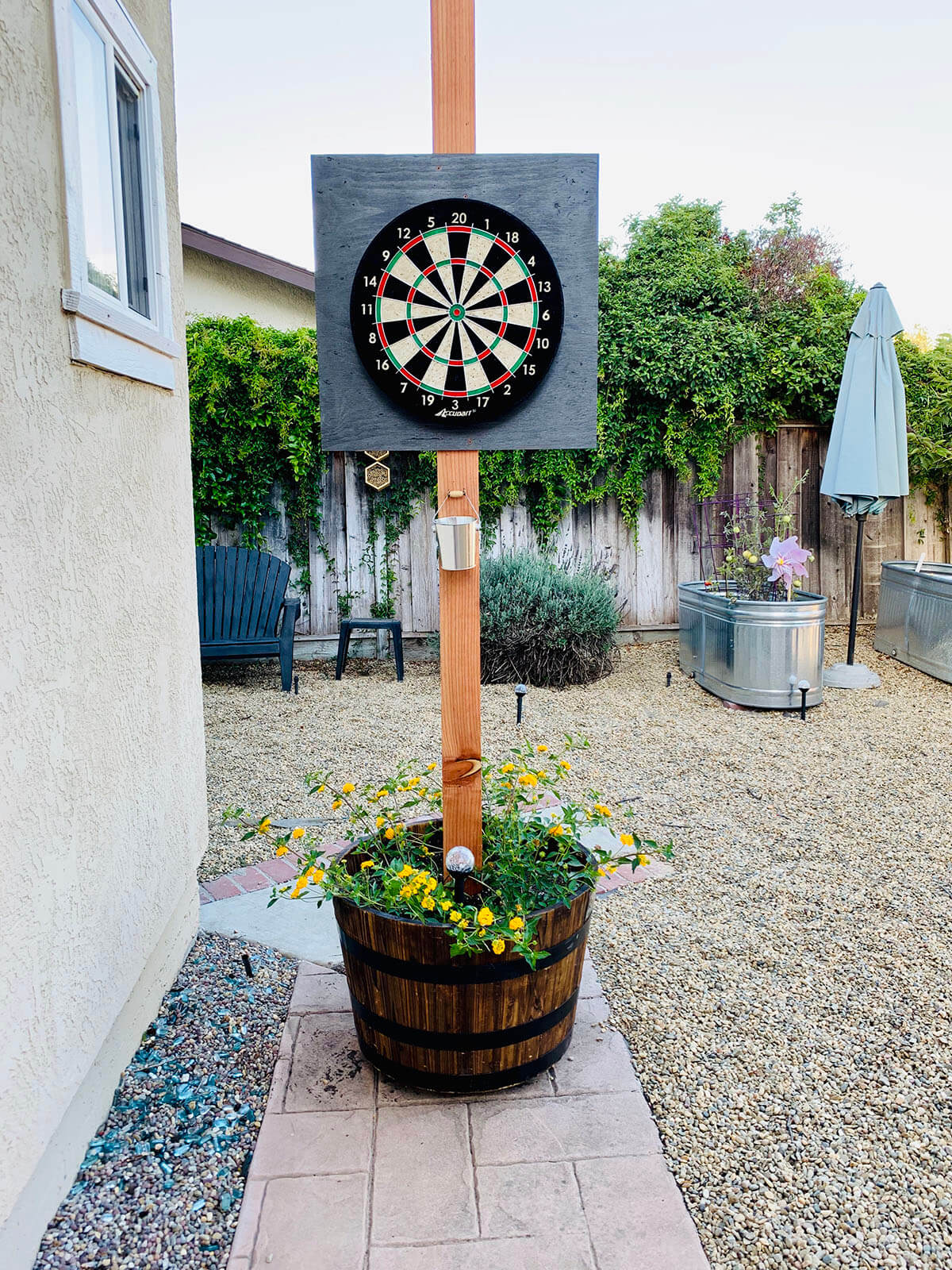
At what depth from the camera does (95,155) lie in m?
1.90

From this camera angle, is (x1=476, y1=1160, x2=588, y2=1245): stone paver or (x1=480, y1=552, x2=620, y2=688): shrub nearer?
(x1=476, y1=1160, x2=588, y2=1245): stone paver

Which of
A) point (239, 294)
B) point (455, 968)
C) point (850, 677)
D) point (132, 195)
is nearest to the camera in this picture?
point (455, 968)

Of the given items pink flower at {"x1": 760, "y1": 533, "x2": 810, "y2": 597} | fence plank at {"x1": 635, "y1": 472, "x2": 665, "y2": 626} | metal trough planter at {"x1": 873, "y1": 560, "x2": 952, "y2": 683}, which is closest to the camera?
pink flower at {"x1": 760, "y1": 533, "x2": 810, "y2": 597}

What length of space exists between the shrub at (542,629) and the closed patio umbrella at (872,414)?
1.80 meters

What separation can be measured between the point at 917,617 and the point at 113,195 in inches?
238

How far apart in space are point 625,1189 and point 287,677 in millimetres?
4650

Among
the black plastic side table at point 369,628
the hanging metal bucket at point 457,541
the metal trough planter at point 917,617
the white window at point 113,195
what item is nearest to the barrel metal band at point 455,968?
the hanging metal bucket at point 457,541

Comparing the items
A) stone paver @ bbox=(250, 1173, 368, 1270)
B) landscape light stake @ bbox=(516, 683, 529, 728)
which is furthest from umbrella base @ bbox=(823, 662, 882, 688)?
stone paver @ bbox=(250, 1173, 368, 1270)

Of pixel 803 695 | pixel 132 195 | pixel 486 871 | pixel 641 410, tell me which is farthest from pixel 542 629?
pixel 132 195

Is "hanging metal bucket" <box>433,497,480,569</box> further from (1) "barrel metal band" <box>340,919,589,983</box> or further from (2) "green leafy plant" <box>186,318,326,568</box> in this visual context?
(2) "green leafy plant" <box>186,318,326,568</box>

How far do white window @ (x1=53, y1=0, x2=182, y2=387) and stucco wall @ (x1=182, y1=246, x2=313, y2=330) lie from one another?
706 centimetres

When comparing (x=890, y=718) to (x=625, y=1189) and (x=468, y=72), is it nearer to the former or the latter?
(x=625, y=1189)

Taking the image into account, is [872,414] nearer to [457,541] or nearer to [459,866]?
[457,541]

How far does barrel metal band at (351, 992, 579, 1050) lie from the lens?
1755mm
